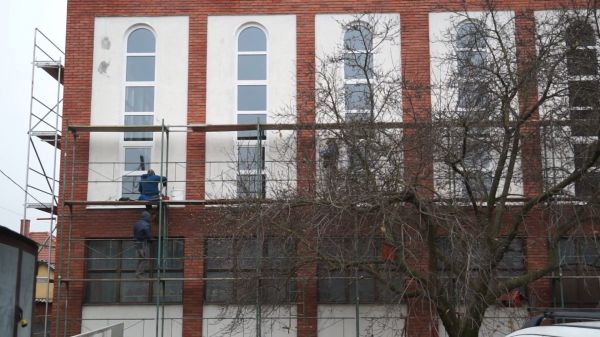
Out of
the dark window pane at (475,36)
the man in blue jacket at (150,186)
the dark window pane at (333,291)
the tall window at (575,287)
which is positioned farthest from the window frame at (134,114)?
the tall window at (575,287)

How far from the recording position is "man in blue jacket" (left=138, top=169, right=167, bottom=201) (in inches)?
695

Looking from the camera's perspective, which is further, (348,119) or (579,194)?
(348,119)

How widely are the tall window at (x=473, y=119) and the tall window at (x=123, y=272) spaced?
23.8 ft

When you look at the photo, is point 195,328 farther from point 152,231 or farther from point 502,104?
point 502,104

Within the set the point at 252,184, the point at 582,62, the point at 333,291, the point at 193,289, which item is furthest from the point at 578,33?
the point at 193,289

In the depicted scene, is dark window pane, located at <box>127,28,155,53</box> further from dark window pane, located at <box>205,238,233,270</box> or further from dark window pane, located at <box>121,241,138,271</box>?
dark window pane, located at <box>205,238,233,270</box>

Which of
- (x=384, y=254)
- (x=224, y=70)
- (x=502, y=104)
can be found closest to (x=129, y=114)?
(x=224, y=70)

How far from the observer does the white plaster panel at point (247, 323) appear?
17.3m

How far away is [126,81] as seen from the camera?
1911 cm

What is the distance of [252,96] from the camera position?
1902 cm

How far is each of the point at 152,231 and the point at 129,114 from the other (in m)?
2.93

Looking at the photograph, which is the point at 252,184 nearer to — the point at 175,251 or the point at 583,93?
the point at 175,251

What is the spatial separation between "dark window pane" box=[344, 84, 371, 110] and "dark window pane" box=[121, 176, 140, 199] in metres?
5.51

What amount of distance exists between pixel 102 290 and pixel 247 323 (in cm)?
354
